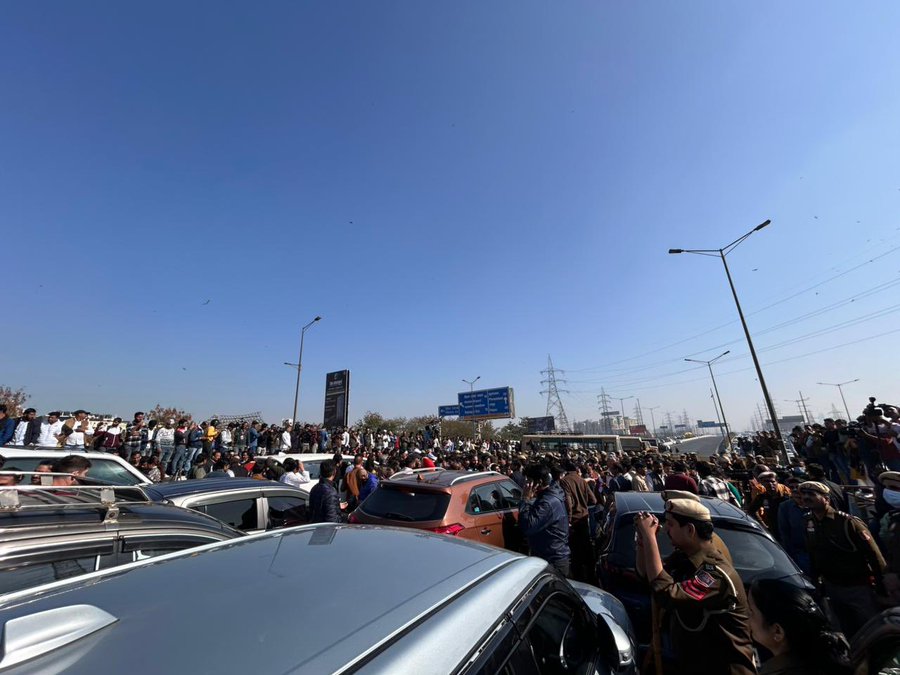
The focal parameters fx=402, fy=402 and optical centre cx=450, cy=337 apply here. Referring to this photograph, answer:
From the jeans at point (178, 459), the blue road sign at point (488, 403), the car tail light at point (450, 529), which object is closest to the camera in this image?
the car tail light at point (450, 529)

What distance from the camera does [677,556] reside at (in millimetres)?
2723

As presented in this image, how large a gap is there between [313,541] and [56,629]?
1.09 meters

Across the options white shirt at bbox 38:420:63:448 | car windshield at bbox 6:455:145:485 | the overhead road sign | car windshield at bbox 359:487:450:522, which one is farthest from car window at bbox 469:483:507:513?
the overhead road sign

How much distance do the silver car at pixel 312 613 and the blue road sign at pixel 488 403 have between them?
159ft

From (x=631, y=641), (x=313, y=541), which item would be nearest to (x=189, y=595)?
(x=313, y=541)

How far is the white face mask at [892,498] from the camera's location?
4.66m

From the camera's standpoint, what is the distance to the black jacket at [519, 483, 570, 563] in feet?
15.6

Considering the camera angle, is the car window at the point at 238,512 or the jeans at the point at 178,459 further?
the jeans at the point at 178,459

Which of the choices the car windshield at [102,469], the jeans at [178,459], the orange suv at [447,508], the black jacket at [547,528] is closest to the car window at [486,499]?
the orange suv at [447,508]

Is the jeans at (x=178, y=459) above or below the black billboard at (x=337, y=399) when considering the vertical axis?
below

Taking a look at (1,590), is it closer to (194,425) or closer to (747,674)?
(747,674)

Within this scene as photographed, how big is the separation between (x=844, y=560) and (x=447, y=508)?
399cm

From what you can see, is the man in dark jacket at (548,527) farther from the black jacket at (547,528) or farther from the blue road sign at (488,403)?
the blue road sign at (488,403)

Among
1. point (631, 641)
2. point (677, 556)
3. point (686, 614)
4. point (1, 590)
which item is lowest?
point (631, 641)
